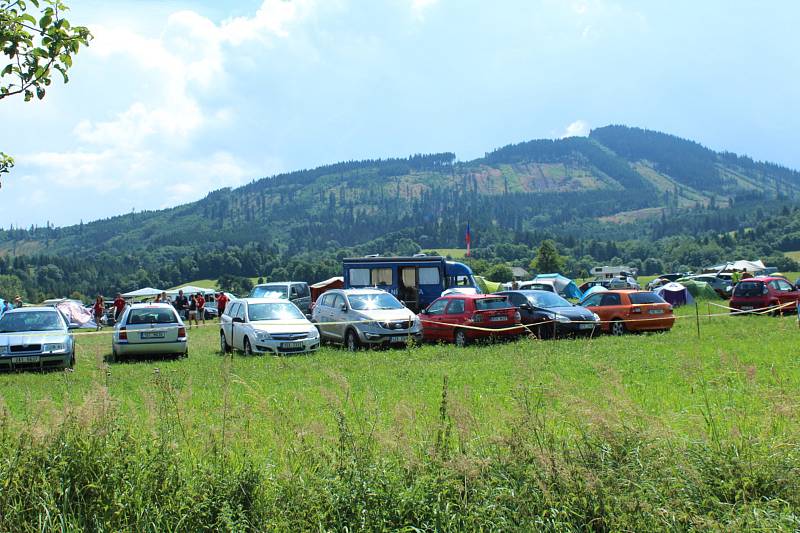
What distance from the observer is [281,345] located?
17.1 metres

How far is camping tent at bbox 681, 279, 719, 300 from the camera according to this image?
38.9m

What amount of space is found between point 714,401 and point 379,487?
181 inches

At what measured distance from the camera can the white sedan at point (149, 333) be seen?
659 inches

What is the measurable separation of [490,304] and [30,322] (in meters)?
11.4

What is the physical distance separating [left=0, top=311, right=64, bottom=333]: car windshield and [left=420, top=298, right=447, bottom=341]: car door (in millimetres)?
9360

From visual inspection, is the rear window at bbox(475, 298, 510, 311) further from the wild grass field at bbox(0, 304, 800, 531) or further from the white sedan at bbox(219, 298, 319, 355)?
the wild grass field at bbox(0, 304, 800, 531)

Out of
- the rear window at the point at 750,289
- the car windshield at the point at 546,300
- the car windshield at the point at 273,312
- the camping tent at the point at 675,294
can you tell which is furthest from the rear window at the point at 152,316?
the camping tent at the point at 675,294

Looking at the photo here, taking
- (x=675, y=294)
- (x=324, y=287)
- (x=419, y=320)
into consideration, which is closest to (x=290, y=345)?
(x=419, y=320)

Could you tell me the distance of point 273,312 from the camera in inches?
731

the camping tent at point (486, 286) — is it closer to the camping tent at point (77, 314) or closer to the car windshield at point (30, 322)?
the camping tent at point (77, 314)

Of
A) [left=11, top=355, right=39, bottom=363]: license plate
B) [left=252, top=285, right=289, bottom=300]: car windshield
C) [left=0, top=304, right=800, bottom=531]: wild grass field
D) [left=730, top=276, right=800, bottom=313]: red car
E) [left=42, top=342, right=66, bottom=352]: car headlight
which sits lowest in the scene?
[left=0, top=304, right=800, bottom=531]: wild grass field

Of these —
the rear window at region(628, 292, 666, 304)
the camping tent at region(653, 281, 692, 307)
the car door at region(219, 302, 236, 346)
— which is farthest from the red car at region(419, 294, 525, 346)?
the camping tent at region(653, 281, 692, 307)

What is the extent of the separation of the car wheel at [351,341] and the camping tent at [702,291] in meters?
26.8

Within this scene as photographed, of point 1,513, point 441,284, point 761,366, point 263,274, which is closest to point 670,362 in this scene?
point 761,366
